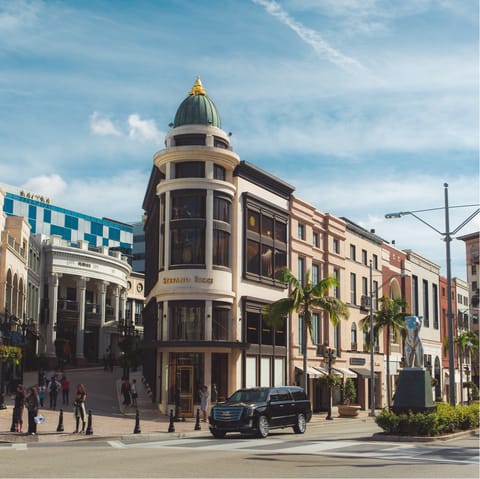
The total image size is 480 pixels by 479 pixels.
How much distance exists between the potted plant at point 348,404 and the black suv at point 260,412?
601 inches

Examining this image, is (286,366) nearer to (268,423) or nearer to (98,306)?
(268,423)

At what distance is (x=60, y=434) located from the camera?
1084 inches

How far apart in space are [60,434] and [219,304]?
15435mm

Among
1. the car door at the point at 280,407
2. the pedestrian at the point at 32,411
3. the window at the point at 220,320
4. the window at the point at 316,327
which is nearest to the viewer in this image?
the pedestrian at the point at 32,411

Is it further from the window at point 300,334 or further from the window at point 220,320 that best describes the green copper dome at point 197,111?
the window at point 300,334

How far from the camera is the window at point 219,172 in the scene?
42.6 m

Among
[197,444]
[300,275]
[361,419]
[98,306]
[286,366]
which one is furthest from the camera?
[98,306]

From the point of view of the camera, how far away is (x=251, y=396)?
29094 mm

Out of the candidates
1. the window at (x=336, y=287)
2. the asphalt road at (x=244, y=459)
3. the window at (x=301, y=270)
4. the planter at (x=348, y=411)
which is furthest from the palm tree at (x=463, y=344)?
the asphalt road at (x=244, y=459)

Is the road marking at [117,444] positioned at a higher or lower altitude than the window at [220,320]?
lower

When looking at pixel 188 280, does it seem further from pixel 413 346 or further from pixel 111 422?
pixel 413 346

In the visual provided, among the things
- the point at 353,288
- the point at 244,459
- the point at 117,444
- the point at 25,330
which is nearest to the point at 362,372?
the point at 353,288

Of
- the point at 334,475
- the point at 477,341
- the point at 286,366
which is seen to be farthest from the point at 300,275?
the point at 477,341

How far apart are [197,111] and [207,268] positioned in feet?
29.7
